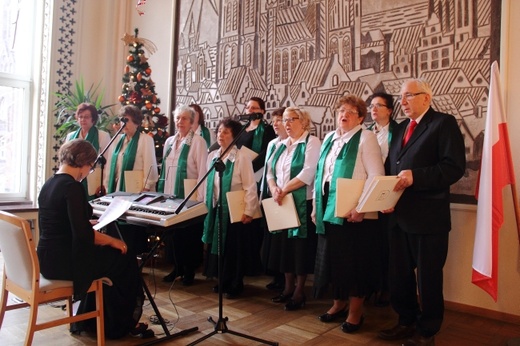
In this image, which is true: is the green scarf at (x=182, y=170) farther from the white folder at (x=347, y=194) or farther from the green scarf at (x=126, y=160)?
the white folder at (x=347, y=194)

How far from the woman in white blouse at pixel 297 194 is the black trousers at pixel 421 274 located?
75 centimetres

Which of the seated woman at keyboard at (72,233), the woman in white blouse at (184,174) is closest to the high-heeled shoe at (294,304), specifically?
the woman in white blouse at (184,174)

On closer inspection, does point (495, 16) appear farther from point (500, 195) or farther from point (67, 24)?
point (67, 24)

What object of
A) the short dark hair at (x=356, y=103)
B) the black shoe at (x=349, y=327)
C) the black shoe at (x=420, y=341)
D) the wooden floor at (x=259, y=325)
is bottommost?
the wooden floor at (x=259, y=325)

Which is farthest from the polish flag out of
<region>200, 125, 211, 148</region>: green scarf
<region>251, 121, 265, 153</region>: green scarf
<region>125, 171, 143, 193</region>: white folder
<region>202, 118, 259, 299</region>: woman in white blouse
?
<region>125, 171, 143, 193</region>: white folder

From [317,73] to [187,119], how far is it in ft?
4.19

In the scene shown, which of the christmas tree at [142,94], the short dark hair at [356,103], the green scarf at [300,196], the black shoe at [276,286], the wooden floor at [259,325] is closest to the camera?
the wooden floor at [259,325]

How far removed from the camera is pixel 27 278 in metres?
2.17

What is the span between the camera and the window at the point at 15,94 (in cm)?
550

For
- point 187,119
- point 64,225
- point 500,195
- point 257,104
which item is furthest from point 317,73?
point 64,225

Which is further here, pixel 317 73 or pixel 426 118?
pixel 317 73

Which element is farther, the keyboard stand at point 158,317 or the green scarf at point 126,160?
the green scarf at point 126,160

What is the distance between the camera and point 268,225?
3279 millimetres

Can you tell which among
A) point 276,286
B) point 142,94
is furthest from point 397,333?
point 142,94
